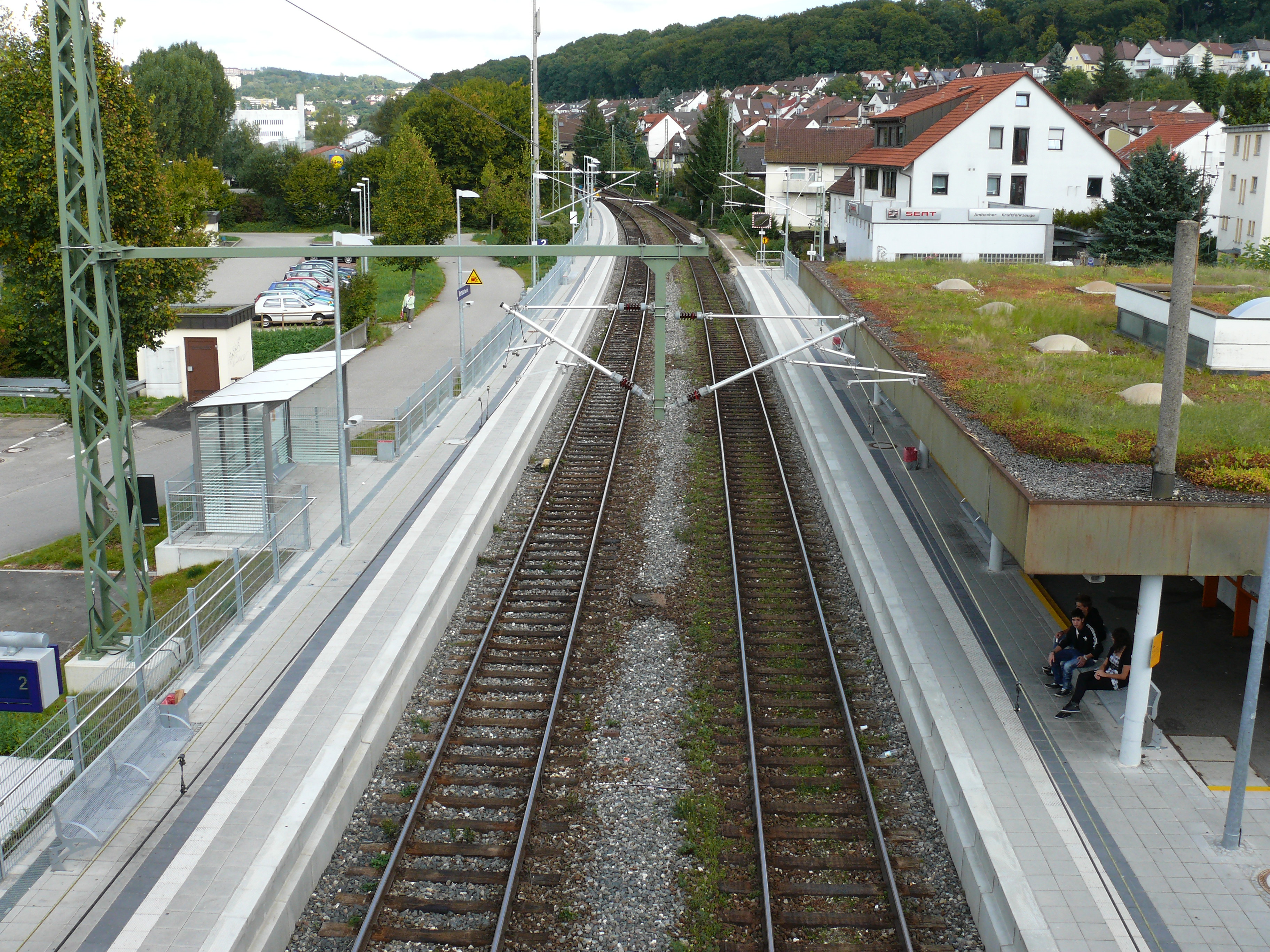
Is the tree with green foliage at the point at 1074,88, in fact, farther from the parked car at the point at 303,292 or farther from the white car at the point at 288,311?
the white car at the point at 288,311

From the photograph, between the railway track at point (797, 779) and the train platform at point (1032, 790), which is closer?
the train platform at point (1032, 790)

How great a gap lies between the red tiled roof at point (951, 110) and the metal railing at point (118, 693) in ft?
135

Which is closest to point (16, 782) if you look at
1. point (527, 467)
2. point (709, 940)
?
point (709, 940)

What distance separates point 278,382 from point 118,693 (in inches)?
362

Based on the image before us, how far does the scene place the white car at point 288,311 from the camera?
132ft

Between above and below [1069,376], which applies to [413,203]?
above

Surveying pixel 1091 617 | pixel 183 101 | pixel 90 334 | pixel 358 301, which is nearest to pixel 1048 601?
pixel 1091 617

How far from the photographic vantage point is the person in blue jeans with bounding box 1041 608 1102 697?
12.5m

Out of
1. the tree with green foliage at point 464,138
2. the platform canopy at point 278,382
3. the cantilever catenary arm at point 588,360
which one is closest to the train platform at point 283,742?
the platform canopy at point 278,382

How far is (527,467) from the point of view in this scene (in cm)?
2338

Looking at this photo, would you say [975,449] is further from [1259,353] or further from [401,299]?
[401,299]

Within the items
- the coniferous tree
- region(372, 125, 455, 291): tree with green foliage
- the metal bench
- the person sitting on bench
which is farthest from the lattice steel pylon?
the coniferous tree

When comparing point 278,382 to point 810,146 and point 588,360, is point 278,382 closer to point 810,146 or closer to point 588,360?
point 588,360

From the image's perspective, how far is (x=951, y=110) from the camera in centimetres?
5172
